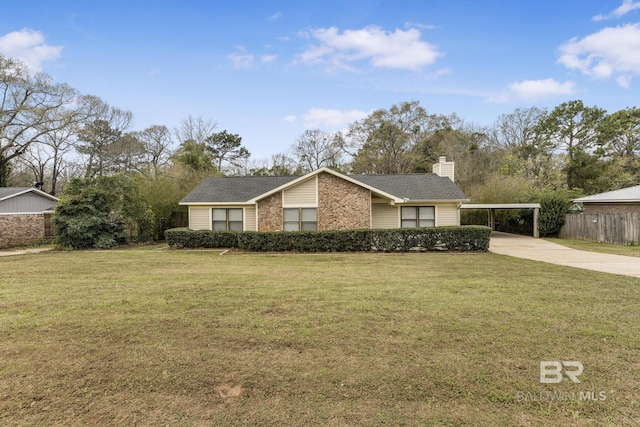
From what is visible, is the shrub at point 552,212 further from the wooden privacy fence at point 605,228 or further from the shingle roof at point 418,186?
the shingle roof at point 418,186

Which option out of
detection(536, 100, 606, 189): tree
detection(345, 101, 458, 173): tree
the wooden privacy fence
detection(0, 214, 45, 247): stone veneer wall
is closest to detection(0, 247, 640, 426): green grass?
the wooden privacy fence

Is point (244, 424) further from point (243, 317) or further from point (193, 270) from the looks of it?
point (193, 270)

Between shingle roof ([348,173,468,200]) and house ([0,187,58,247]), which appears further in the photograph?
house ([0,187,58,247])

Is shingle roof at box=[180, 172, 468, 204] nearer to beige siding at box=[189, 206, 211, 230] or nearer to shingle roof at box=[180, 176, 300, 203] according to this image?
shingle roof at box=[180, 176, 300, 203]

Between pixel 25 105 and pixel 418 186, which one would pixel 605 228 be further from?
pixel 25 105

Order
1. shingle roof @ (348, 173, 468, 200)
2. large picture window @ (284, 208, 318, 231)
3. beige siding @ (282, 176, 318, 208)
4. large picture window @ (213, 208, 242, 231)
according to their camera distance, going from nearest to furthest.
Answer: beige siding @ (282, 176, 318, 208) < large picture window @ (284, 208, 318, 231) < shingle roof @ (348, 173, 468, 200) < large picture window @ (213, 208, 242, 231)

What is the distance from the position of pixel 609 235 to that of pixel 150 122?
39.4 metres

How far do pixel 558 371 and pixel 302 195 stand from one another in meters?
13.2

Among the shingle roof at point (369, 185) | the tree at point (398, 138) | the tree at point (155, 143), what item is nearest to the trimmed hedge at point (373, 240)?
the shingle roof at point (369, 185)

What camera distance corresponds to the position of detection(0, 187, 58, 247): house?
1766 cm

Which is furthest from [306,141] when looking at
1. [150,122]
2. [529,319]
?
[529,319]

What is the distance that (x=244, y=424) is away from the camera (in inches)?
102

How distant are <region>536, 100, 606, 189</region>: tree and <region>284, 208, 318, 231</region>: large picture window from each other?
98.9 ft

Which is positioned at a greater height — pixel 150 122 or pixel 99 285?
pixel 150 122
